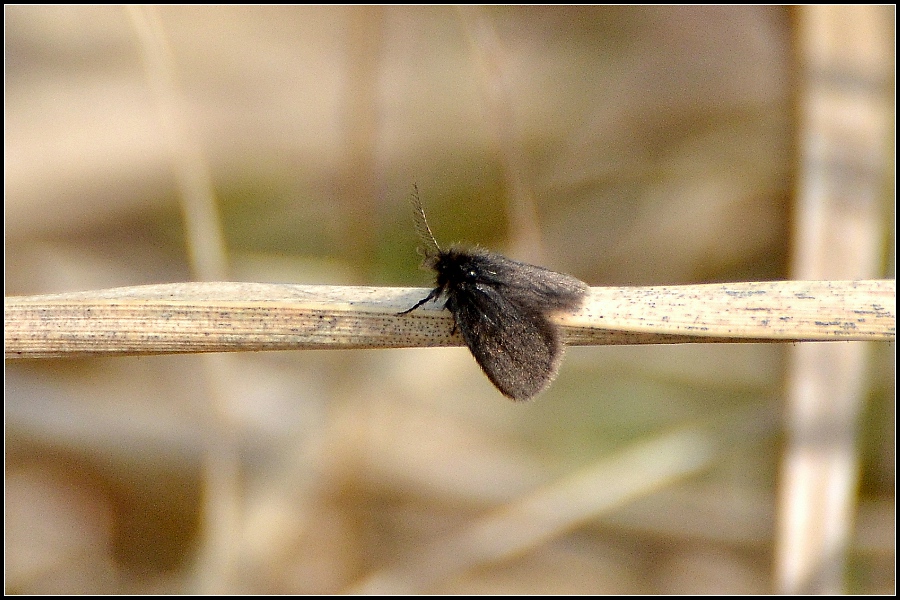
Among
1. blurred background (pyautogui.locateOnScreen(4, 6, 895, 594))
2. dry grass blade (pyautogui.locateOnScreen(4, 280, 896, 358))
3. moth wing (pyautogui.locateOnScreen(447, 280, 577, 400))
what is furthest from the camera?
blurred background (pyautogui.locateOnScreen(4, 6, 895, 594))

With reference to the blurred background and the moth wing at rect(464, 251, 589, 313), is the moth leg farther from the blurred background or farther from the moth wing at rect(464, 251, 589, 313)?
the blurred background

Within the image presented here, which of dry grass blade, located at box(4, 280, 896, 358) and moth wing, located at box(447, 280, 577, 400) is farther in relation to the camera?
moth wing, located at box(447, 280, 577, 400)

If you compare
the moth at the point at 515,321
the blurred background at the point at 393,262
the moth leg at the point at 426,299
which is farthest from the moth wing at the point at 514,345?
the blurred background at the point at 393,262

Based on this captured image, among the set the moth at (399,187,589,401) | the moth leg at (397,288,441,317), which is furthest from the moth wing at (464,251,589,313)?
the moth leg at (397,288,441,317)

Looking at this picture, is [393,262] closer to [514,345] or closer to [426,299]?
[426,299]

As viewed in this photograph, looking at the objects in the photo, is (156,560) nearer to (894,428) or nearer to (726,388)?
(726,388)
